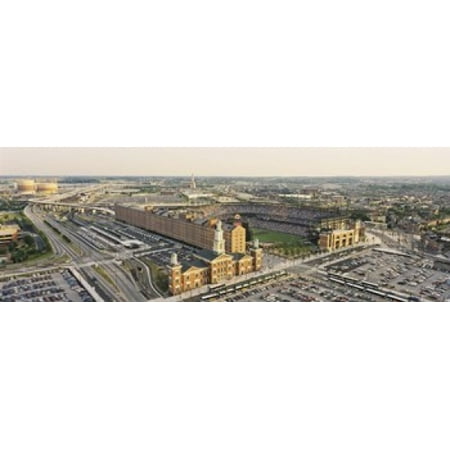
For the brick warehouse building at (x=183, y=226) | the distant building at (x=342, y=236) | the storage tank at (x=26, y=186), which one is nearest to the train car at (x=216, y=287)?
the brick warehouse building at (x=183, y=226)

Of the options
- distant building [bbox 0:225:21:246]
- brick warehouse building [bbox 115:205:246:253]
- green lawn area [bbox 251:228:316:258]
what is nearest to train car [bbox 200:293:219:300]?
brick warehouse building [bbox 115:205:246:253]

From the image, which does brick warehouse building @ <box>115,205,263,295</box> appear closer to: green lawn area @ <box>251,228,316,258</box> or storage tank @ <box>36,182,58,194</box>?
green lawn area @ <box>251,228,316,258</box>

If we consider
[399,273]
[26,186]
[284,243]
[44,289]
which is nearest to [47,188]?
[26,186]

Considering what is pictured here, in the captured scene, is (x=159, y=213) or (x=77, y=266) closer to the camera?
(x=77, y=266)

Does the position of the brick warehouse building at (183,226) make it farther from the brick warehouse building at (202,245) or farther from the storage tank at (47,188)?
the storage tank at (47,188)
